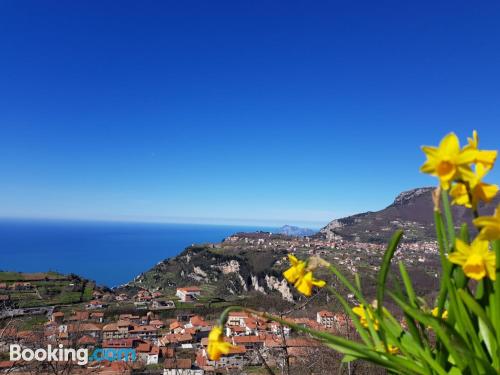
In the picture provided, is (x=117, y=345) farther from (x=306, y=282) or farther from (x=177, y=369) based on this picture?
(x=306, y=282)

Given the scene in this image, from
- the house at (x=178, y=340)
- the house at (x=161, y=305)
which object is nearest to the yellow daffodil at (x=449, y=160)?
the house at (x=178, y=340)

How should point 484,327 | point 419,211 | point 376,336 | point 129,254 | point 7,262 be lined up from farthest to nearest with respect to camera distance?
point 129,254 → point 419,211 → point 7,262 → point 376,336 → point 484,327

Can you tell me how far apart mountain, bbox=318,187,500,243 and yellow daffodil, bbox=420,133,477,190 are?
9739 centimetres

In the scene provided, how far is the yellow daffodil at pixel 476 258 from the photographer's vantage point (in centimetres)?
70

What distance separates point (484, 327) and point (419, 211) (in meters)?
133

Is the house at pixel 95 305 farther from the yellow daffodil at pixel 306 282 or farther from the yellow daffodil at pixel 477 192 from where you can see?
the yellow daffodil at pixel 477 192

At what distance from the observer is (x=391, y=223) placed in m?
113

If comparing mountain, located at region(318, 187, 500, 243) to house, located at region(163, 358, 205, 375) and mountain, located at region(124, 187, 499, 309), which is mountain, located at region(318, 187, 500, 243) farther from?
house, located at region(163, 358, 205, 375)

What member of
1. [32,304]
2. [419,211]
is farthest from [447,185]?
[419,211]

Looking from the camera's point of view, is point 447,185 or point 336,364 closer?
point 447,185

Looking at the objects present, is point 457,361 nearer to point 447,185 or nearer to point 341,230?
point 447,185

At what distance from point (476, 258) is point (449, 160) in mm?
203

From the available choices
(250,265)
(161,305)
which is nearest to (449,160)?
(161,305)

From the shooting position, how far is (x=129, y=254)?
551 ft
